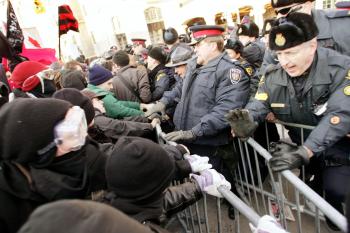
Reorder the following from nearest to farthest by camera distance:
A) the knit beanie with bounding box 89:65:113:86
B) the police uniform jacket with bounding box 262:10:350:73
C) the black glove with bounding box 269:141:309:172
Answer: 1. the black glove with bounding box 269:141:309:172
2. the police uniform jacket with bounding box 262:10:350:73
3. the knit beanie with bounding box 89:65:113:86

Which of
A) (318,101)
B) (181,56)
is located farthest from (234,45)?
(318,101)

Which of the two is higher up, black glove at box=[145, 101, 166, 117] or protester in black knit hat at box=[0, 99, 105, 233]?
protester in black knit hat at box=[0, 99, 105, 233]

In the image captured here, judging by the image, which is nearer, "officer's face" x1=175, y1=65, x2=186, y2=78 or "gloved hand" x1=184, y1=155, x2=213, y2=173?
"gloved hand" x1=184, y1=155, x2=213, y2=173

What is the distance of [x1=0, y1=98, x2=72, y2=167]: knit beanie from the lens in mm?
1291

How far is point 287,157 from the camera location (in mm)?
1854

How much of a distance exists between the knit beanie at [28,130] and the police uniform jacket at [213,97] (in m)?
1.78

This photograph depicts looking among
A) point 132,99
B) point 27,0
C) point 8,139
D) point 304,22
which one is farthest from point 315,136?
point 27,0

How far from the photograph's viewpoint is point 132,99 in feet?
14.1

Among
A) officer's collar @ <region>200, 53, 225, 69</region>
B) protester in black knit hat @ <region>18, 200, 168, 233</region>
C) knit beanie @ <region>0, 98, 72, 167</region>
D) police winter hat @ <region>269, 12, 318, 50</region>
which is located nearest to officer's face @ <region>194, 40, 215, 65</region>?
officer's collar @ <region>200, 53, 225, 69</region>

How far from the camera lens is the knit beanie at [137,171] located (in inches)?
55.0

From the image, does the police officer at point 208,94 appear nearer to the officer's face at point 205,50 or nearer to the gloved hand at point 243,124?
the officer's face at point 205,50

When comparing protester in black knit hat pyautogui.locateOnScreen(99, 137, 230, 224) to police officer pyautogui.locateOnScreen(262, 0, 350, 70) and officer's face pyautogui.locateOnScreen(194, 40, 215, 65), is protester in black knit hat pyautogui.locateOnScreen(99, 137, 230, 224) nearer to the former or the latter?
officer's face pyautogui.locateOnScreen(194, 40, 215, 65)

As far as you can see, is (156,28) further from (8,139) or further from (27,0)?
(8,139)

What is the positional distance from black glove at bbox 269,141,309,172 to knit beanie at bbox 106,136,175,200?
0.80m
